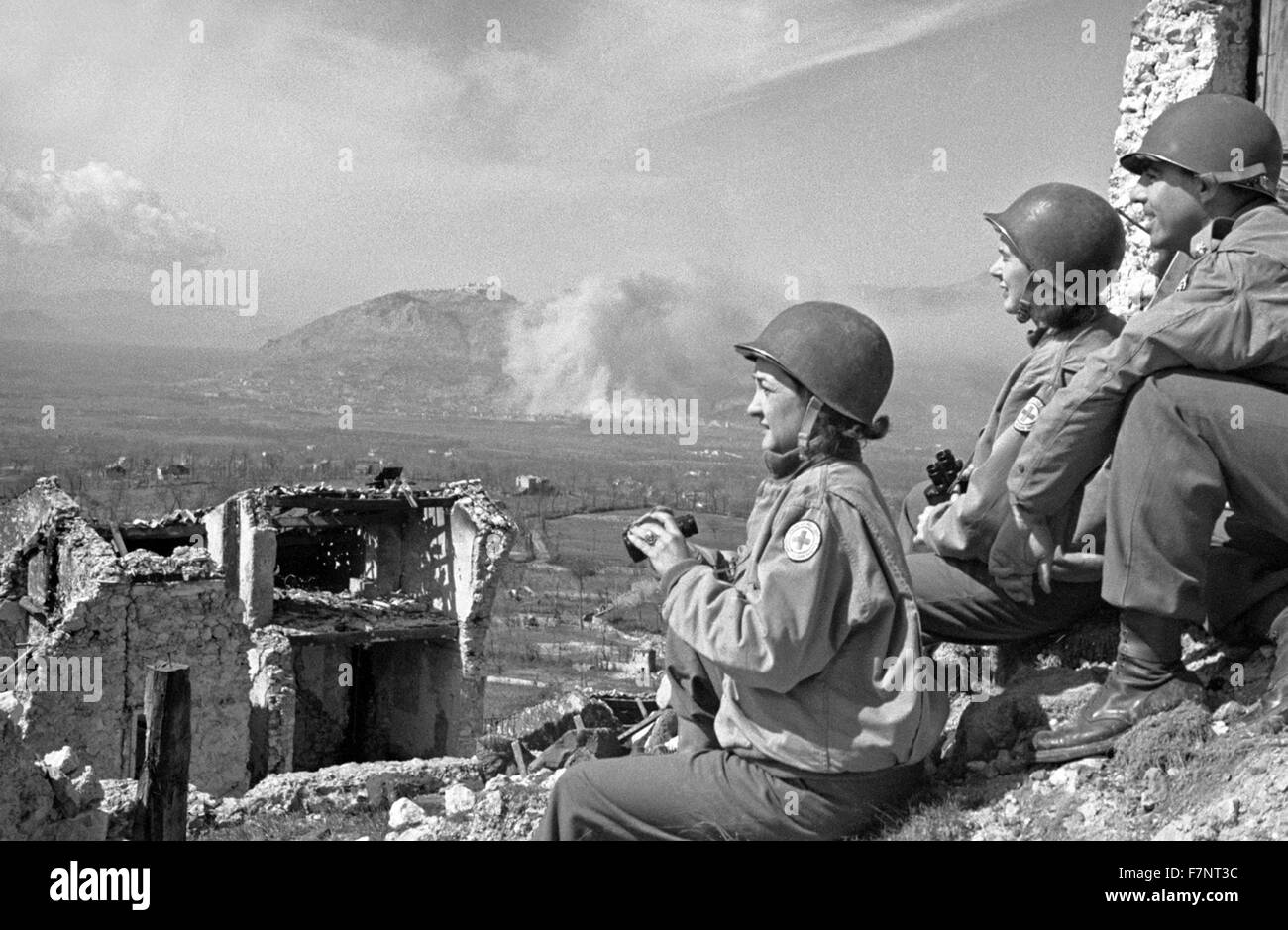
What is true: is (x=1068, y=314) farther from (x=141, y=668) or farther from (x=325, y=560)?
(x=325, y=560)

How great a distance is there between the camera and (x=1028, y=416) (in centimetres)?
448

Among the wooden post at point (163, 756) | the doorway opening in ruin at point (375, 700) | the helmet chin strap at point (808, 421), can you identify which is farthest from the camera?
the doorway opening in ruin at point (375, 700)

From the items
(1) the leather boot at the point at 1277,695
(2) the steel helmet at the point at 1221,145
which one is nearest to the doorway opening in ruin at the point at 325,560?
(2) the steel helmet at the point at 1221,145

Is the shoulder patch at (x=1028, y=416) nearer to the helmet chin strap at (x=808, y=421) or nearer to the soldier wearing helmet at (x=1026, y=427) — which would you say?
the soldier wearing helmet at (x=1026, y=427)

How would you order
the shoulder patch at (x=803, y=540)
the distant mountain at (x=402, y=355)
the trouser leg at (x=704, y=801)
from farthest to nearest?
the distant mountain at (x=402, y=355) < the trouser leg at (x=704, y=801) < the shoulder patch at (x=803, y=540)

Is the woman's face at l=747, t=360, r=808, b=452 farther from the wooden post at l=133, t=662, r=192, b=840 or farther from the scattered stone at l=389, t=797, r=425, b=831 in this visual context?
the wooden post at l=133, t=662, r=192, b=840

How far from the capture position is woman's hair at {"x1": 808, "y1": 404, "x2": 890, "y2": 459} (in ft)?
11.9

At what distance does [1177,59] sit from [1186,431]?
4.65 meters

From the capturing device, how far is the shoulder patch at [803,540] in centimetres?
337

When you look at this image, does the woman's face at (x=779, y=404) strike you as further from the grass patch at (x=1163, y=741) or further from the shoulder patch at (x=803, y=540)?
the grass patch at (x=1163, y=741)

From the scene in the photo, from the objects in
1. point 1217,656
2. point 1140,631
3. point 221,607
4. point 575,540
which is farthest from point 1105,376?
point 575,540

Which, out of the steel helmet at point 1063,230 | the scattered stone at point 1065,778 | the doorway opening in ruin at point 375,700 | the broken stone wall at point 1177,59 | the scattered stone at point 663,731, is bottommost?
the doorway opening in ruin at point 375,700

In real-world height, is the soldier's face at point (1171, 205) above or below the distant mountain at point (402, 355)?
below

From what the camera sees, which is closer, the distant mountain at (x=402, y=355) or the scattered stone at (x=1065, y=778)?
the scattered stone at (x=1065, y=778)
